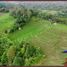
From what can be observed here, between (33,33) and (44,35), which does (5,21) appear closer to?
(33,33)

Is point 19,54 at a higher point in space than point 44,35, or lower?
lower

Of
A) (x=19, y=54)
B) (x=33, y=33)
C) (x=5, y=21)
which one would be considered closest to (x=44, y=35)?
(x=33, y=33)

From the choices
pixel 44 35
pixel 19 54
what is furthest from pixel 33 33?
pixel 19 54

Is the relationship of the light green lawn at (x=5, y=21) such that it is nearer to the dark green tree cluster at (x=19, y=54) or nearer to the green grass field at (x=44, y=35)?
the green grass field at (x=44, y=35)

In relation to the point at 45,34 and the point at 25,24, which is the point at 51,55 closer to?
the point at 45,34

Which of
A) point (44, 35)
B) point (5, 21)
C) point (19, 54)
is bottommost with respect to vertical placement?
point (19, 54)

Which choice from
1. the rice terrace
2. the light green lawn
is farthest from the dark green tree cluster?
the light green lawn

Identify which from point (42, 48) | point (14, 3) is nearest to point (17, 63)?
point (42, 48)
